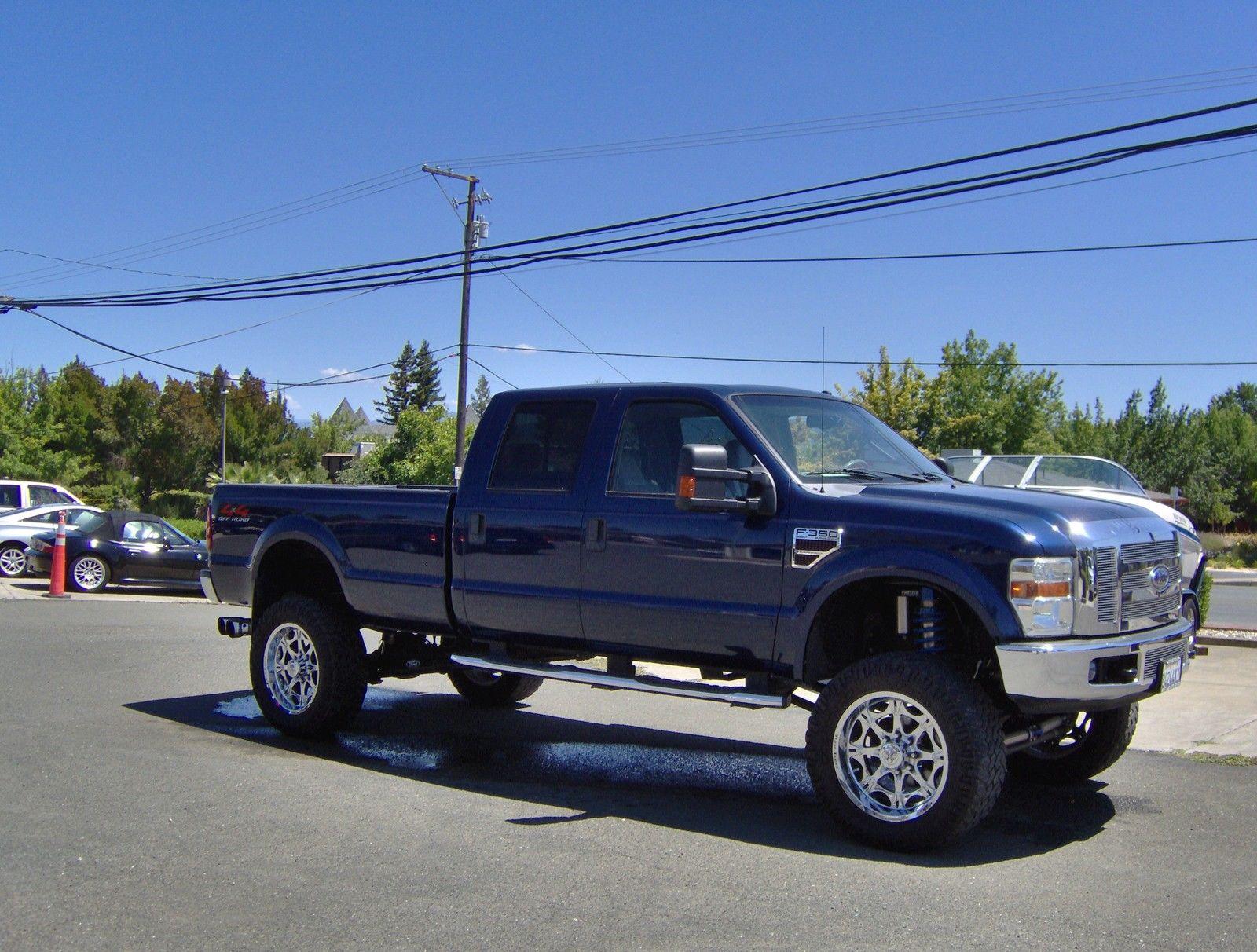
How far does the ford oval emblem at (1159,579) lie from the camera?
5.72 metres

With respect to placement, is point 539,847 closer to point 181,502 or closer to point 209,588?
point 209,588

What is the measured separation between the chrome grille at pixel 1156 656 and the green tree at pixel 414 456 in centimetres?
5034

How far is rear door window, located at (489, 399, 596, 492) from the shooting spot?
684 cm

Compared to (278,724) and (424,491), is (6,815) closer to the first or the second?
(278,724)

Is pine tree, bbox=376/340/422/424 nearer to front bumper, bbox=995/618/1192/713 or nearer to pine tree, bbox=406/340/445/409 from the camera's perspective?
pine tree, bbox=406/340/445/409

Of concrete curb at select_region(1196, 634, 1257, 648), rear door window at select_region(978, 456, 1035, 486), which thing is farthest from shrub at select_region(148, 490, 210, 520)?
concrete curb at select_region(1196, 634, 1257, 648)

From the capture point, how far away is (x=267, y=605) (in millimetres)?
8273

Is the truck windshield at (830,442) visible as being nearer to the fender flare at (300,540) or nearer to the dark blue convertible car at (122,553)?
the fender flare at (300,540)

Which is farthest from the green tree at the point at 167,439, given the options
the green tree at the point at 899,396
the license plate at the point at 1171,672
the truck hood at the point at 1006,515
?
the license plate at the point at 1171,672

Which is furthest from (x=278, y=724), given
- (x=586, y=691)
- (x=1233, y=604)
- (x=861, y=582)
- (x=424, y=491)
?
(x=1233, y=604)

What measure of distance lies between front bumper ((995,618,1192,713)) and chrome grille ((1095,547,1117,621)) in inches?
4.7

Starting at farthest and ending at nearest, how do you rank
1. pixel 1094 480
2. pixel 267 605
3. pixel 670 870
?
pixel 1094 480
pixel 267 605
pixel 670 870

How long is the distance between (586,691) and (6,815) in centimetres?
507

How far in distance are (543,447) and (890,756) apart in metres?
2.67
